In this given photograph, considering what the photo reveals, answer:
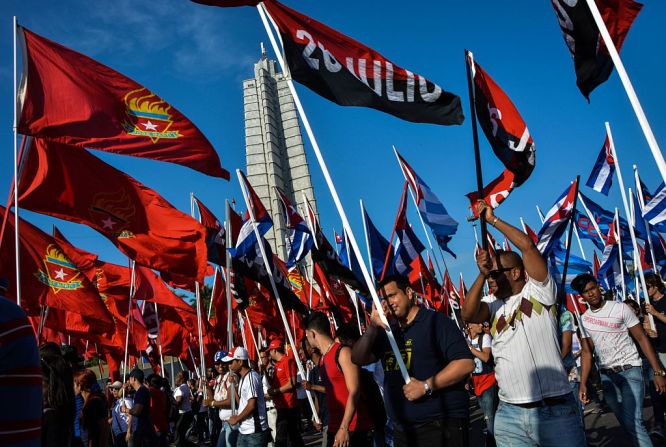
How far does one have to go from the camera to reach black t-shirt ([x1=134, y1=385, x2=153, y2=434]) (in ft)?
29.0

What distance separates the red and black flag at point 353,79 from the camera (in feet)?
15.8

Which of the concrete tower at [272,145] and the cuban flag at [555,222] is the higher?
the concrete tower at [272,145]

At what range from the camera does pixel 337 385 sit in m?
5.05

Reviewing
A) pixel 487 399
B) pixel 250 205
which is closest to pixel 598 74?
pixel 487 399

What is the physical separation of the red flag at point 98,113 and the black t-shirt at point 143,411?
4.32 meters

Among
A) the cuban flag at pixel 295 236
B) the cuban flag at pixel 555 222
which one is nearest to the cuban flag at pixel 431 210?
the cuban flag at pixel 555 222

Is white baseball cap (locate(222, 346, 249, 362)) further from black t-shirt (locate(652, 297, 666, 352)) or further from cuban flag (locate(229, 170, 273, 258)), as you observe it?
black t-shirt (locate(652, 297, 666, 352))

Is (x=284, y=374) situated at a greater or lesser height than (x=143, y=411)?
greater

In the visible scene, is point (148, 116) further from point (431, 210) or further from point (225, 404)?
point (431, 210)

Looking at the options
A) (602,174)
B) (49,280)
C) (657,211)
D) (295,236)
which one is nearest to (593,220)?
(602,174)

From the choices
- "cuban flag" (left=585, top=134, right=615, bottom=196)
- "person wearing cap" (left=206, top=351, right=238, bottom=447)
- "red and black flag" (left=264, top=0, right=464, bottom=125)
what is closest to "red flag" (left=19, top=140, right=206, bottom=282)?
"person wearing cap" (left=206, top=351, right=238, bottom=447)

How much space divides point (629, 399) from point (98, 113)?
6547 mm

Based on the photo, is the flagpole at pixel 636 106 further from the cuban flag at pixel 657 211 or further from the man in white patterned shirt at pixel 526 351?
the cuban flag at pixel 657 211

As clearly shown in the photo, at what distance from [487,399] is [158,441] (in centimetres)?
605
